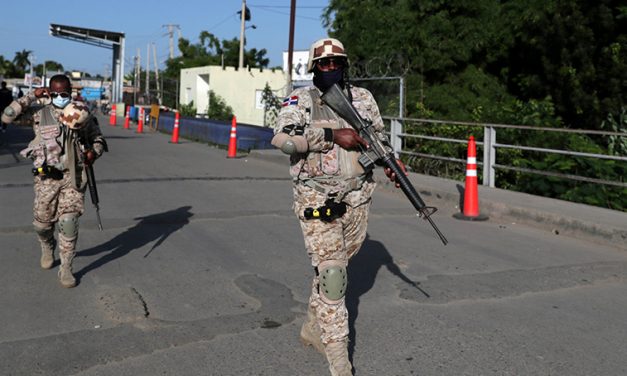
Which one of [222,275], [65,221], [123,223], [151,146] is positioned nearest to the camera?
[65,221]

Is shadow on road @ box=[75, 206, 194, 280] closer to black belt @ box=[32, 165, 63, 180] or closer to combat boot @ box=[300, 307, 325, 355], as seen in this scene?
black belt @ box=[32, 165, 63, 180]

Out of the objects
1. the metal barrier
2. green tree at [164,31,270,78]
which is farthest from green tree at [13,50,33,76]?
the metal barrier

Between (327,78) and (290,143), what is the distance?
50 centimetres

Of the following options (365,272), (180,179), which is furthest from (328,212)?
(180,179)

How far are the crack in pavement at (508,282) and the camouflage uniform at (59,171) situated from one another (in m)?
2.66

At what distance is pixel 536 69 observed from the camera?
18.4 m

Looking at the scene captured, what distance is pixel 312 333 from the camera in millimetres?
3992

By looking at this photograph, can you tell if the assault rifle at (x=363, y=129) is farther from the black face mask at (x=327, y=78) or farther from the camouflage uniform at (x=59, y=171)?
the camouflage uniform at (x=59, y=171)

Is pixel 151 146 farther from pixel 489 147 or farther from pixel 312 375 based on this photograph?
pixel 312 375

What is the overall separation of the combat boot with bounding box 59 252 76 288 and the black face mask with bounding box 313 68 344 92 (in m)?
2.69

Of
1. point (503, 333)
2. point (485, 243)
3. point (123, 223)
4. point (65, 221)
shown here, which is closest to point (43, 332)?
point (65, 221)

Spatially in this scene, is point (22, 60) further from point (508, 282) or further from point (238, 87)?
point (508, 282)

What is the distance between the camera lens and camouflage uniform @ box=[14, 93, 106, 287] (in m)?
5.20

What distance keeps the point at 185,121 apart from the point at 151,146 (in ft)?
17.3
